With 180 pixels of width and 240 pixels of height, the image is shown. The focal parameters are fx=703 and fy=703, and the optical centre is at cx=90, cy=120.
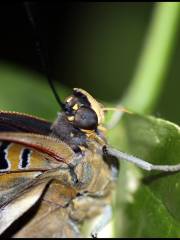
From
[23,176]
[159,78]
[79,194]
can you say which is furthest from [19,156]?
[159,78]

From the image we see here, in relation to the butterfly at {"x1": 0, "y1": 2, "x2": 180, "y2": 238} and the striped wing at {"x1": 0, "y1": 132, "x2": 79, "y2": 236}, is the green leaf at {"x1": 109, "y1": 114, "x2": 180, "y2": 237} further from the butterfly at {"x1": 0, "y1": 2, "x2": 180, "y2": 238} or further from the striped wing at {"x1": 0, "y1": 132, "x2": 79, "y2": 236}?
the striped wing at {"x1": 0, "y1": 132, "x2": 79, "y2": 236}

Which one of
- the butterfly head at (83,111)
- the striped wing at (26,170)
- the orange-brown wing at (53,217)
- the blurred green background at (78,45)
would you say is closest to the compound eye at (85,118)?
the butterfly head at (83,111)

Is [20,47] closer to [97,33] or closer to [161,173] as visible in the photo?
[97,33]

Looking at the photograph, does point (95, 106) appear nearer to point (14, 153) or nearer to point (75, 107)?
point (75, 107)

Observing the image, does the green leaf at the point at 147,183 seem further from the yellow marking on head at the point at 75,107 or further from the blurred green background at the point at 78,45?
the blurred green background at the point at 78,45

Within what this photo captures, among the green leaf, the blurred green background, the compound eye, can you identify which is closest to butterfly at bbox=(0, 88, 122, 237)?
the compound eye

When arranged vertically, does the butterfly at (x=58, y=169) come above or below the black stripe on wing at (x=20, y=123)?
below
